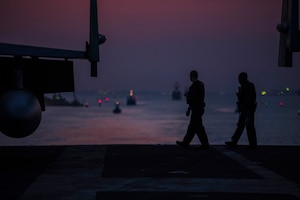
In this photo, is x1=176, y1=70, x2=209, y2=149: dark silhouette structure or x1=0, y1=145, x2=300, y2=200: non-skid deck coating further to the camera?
x1=176, y1=70, x2=209, y2=149: dark silhouette structure

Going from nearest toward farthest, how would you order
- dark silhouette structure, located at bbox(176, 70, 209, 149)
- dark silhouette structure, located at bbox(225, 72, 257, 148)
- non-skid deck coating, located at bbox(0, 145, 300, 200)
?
non-skid deck coating, located at bbox(0, 145, 300, 200) < dark silhouette structure, located at bbox(176, 70, 209, 149) < dark silhouette structure, located at bbox(225, 72, 257, 148)

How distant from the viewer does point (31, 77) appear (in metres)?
14.8

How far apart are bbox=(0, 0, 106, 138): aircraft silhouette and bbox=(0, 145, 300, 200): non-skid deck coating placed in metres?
1.06

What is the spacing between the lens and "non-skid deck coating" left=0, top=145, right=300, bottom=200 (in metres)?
9.83

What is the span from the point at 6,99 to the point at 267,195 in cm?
619

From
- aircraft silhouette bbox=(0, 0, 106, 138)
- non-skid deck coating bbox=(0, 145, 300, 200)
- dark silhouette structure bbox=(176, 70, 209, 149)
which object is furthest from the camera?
dark silhouette structure bbox=(176, 70, 209, 149)

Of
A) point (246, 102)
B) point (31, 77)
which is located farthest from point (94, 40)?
point (246, 102)

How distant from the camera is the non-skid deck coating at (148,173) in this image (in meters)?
9.83

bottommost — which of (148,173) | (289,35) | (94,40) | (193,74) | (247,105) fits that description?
(148,173)

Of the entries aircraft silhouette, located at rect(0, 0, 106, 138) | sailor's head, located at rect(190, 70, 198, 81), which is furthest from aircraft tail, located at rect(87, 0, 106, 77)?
sailor's head, located at rect(190, 70, 198, 81)

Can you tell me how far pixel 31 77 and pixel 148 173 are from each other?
446 cm

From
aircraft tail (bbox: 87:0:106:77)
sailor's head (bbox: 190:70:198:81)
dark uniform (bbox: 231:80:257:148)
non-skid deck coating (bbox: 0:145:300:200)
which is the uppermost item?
aircraft tail (bbox: 87:0:106:77)

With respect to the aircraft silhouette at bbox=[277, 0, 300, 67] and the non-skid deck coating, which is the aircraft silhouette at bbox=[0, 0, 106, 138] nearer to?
the non-skid deck coating

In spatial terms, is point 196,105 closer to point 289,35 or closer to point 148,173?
point 148,173
